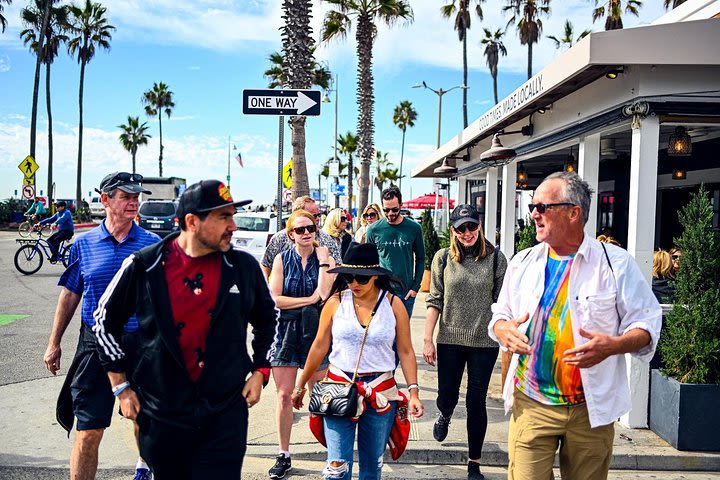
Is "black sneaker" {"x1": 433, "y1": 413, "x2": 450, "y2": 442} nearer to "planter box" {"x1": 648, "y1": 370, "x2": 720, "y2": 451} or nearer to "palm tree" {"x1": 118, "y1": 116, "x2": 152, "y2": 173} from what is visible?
"planter box" {"x1": 648, "y1": 370, "x2": 720, "y2": 451}

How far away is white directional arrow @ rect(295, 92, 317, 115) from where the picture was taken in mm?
6039

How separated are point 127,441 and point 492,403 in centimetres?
342

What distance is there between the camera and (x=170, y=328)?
2.78 meters

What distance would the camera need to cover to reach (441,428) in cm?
531

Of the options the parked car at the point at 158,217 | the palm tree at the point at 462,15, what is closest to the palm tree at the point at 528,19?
the palm tree at the point at 462,15

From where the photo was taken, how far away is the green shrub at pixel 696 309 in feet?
17.5

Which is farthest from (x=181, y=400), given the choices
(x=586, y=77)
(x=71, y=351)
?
(x=71, y=351)

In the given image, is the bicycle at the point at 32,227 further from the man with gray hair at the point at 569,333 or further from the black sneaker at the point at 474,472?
the man with gray hair at the point at 569,333

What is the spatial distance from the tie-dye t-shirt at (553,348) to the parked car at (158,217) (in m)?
25.1

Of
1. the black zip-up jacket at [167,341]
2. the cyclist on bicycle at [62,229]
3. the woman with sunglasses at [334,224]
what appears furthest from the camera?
the cyclist on bicycle at [62,229]

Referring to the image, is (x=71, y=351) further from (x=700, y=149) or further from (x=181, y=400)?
(x=700, y=149)

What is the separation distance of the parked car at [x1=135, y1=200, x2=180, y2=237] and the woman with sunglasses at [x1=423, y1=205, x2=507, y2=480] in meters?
23.3

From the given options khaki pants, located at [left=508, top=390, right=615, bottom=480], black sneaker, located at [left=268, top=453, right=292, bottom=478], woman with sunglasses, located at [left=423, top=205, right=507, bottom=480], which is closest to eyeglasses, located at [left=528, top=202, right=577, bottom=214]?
khaki pants, located at [left=508, top=390, right=615, bottom=480]

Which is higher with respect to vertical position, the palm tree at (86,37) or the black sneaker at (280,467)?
the palm tree at (86,37)
